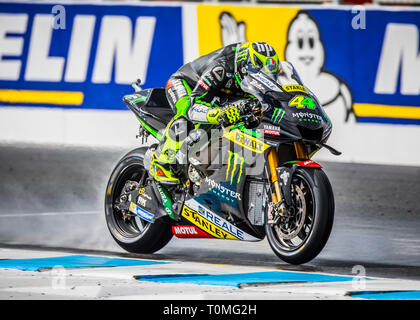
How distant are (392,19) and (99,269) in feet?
20.8

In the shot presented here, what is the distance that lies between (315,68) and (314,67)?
2 centimetres

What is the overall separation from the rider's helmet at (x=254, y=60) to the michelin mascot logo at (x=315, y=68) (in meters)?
4.80

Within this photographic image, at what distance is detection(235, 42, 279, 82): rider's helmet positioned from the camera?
7.45m

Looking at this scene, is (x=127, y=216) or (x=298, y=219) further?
(x=127, y=216)

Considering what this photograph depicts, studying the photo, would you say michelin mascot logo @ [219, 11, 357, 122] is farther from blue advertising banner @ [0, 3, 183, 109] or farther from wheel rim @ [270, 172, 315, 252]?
wheel rim @ [270, 172, 315, 252]

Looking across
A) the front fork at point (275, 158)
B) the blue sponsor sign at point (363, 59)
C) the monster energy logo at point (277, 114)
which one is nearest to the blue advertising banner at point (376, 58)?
the blue sponsor sign at point (363, 59)

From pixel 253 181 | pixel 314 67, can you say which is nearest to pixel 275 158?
pixel 253 181

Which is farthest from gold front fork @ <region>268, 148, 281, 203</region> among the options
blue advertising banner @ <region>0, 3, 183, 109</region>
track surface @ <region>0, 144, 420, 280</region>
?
blue advertising banner @ <region>0, 3, 183, 109</region>

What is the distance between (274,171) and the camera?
23.8ft

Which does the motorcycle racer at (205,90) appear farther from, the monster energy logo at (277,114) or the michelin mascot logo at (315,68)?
the michelin mascot logo at (315,68)

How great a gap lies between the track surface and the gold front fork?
589 mm

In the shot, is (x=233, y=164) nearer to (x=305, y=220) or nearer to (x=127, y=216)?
(x=305, y=220)

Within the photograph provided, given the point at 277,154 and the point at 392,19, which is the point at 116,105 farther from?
the point at 277,154

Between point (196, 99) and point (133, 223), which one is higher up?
point (196, 99)
